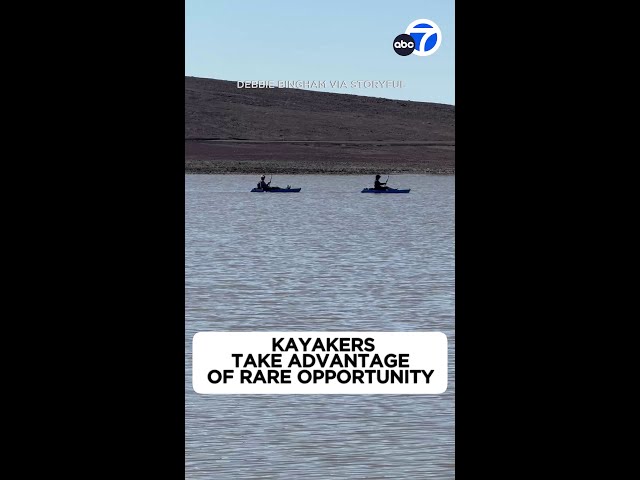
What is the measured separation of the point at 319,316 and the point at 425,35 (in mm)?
8931

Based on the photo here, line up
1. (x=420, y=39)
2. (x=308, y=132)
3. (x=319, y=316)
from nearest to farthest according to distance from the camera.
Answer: (x=420, y=39)
(x=319, y=316)
(x=308, y=132)

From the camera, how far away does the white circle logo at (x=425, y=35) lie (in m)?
9.33

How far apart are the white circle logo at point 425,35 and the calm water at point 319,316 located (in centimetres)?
289

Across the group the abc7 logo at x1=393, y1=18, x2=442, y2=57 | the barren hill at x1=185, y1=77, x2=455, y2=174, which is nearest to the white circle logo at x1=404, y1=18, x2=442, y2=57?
the abc7 logo at x1=393, y1=18, x2=442, y2=57

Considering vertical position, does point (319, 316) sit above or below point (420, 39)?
below

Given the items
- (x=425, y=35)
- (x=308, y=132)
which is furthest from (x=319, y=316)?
(x=308, y=132)

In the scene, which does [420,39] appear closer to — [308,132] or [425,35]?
[425,35]

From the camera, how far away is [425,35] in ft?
31.4

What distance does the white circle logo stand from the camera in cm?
933

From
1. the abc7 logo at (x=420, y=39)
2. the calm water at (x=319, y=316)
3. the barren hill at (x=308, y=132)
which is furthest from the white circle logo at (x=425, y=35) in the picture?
the barren hill at (x=308, y=132)

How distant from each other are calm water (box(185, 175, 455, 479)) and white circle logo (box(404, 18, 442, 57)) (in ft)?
9.47
